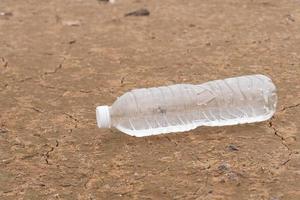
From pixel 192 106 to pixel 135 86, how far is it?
517mm

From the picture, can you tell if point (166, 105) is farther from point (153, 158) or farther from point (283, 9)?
point (283, 9)

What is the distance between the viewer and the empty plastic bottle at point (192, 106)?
2.45 metres

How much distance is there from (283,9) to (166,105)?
199cm

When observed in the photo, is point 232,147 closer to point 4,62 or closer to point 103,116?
point 103,116

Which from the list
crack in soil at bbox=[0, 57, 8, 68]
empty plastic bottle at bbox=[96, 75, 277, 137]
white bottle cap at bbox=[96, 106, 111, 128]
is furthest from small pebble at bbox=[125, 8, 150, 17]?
white bottle cap at bbox=[96, 106, 111, 128]

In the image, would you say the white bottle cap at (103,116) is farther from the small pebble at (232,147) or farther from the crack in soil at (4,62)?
the crack in soil at (4,62)

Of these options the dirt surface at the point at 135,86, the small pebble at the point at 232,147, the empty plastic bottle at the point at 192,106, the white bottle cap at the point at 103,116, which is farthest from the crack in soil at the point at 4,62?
the small pebble at the point at 232,147

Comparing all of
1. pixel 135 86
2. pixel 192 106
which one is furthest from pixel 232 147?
pixel 135 86

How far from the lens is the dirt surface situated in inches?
82.0

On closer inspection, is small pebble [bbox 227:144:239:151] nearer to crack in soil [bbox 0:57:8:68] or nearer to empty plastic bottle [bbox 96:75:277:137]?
empty plastic bottle [bbox 96:75:277:137]

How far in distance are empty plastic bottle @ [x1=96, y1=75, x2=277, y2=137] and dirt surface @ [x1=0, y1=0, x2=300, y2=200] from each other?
0.21ft

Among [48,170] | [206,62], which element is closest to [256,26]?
[206,62]

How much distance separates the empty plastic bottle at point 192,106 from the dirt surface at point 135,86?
6cm

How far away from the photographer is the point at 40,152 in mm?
2303
